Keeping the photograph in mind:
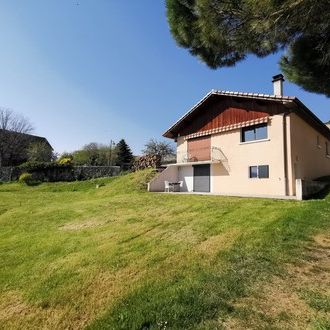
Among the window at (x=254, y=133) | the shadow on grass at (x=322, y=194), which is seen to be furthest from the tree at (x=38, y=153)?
the shadow on grass at (x=322, y=194)

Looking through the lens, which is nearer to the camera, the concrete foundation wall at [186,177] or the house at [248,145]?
the house at [248,145]

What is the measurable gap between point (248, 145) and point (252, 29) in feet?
41.6

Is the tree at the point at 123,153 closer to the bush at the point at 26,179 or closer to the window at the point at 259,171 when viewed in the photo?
the bush at the point at 26,179

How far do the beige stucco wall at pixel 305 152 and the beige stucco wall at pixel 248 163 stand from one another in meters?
0.76

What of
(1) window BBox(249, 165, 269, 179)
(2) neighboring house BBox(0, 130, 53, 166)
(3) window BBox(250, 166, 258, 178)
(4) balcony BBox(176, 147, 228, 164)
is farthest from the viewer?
(2) neighboring house BBox(0, 130, 53, 166)

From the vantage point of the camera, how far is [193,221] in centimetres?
1041

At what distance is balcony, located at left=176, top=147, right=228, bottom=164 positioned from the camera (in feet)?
69.3

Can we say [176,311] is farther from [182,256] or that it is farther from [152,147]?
[152,147]


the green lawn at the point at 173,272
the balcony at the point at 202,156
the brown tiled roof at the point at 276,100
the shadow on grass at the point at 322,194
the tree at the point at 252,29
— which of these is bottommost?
the green lawn at the point at 173,272

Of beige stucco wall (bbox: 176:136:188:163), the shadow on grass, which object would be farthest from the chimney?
beige stucco wall (bbox: 176:136:188:163)

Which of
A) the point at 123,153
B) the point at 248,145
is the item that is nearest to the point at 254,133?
the point at 248,145

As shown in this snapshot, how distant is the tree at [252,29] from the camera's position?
6.46 metres

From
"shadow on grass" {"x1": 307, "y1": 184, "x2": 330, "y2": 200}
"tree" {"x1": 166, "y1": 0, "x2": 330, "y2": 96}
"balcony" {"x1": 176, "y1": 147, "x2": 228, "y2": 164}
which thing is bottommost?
"shadow on grass" {"x1": 307, "y1": 184, "x2": 330, "y2": 200}

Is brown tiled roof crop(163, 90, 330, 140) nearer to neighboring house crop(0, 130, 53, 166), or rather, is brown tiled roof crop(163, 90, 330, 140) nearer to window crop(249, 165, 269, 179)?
window crop(249, 165, 269, 179)
